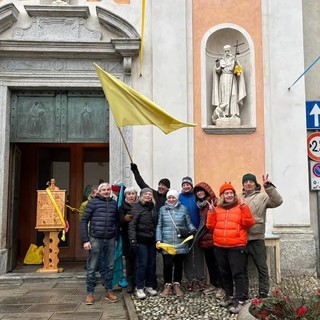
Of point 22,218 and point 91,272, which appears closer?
point 91,272

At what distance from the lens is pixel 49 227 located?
858 cm

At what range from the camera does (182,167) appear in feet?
27.5

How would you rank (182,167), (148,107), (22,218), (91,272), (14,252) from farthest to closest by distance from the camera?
1. (22,218)
2. (14,252)
3. (182,167)
4. (148,107)
5. (91,272)

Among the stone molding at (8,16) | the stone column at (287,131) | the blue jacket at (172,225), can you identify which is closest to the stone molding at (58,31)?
the stone molding at (8,16)

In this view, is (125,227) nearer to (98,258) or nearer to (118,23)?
(98,258)

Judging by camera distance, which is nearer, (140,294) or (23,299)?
(140,294)

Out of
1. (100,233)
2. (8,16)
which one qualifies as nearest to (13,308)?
(100,233)

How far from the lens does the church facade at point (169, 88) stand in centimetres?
843

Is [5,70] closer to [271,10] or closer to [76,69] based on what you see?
[76,69]

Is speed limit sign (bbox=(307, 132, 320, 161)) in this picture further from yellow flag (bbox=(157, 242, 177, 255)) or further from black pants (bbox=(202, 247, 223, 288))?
yellow flag (bbox=(157, 242, 177, 255))

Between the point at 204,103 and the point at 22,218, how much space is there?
216 inches

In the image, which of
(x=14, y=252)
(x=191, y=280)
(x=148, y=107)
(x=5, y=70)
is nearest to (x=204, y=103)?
(x=148, y=107)

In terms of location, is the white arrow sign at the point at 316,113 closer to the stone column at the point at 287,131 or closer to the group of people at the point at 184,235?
the stone column at the point at 287,131

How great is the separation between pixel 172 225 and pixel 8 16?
16.9 feet
